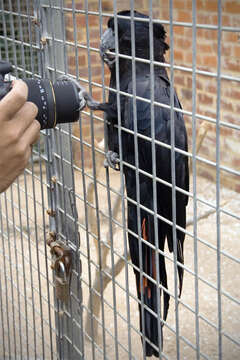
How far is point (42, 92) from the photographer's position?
2.45 feet

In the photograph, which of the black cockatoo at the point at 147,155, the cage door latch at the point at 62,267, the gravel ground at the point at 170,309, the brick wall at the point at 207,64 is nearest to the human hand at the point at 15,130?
the black cockatoo at the point at 147,155

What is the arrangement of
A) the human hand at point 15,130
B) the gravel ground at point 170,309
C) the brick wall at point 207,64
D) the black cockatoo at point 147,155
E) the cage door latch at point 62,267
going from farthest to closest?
the brick wall at point 207,64
the gravel ground at point 170,309
the cage door latch at point 62,267
the black cockatoo at point 147,155
the human hand at point 15,130

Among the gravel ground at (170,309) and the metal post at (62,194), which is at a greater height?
the metal post at (62,194)

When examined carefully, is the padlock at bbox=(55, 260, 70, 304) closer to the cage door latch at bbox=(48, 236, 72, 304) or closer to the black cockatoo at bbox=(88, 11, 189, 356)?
the cage door latch at bbox=(48, 236, 72, 304)

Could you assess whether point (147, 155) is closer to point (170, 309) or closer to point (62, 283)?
point (62, 283)

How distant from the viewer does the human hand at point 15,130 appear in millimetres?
660

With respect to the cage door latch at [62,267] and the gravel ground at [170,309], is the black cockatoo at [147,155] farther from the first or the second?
the gravel ground at [170,309]

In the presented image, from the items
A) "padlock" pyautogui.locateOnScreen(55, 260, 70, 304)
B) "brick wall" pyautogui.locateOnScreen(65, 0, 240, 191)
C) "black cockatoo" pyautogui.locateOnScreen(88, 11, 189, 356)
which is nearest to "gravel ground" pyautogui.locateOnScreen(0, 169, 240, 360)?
"brick wall" pyautogui.locateOnScreen(65, 0, 240, 191)

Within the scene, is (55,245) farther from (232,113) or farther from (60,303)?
(232,113)

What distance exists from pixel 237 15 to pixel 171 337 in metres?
1.39

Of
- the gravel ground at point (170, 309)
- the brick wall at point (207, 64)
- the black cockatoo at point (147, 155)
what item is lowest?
the gravel ground at point (170, 309)

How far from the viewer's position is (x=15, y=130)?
67 cm

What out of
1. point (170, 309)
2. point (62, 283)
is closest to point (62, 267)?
point (62, 283)

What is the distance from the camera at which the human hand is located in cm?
66
